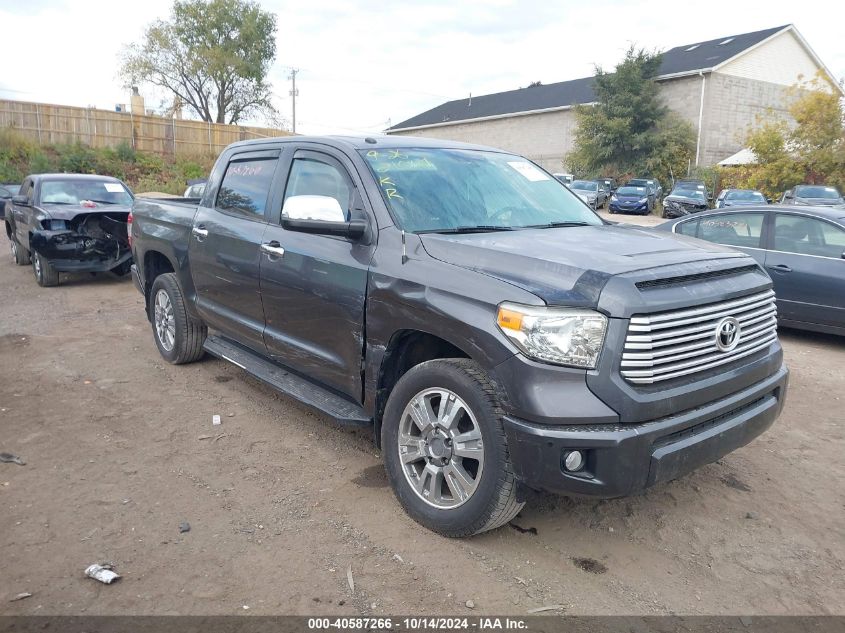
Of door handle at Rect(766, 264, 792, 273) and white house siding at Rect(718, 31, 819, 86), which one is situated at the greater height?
white house siding at Rect(718, 31, 819, 86)

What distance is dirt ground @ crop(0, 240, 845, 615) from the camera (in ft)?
9.64

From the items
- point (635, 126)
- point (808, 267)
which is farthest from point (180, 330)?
point (635, 126)

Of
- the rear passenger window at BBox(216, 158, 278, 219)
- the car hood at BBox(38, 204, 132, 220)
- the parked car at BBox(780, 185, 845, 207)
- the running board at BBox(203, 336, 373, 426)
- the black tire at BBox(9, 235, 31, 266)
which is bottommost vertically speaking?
the black tire at BBox(9, 235, 31, 266)

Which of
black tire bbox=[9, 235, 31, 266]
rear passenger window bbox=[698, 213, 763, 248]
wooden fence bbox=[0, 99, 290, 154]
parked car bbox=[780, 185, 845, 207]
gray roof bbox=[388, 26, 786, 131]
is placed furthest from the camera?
gray roof bbox=[388, 26, 786, 131]

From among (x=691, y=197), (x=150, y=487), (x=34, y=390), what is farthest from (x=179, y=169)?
(x=150, y=487)

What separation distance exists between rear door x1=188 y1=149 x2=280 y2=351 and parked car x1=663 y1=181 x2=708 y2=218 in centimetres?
2419

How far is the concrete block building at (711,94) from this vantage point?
3831 cm

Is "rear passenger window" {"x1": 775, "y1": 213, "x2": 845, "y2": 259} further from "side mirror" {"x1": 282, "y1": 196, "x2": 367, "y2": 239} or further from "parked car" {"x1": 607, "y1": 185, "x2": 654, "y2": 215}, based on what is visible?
"parked car" {"x1": 607, "y1": 185, "x2": 654, "y2": 215}

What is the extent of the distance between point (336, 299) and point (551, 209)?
5.09ft

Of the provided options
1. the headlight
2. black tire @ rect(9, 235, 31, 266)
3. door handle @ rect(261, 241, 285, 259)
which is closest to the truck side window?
door handle @ rect(261, 241, 285, 259)

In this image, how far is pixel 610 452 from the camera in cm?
281

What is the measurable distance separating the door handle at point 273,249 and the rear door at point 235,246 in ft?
0.41

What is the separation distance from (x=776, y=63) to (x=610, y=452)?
4593 cm

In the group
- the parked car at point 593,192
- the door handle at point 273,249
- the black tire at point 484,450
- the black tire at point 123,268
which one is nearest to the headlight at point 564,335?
the black tire at point 484,450
